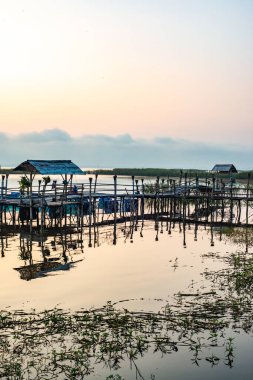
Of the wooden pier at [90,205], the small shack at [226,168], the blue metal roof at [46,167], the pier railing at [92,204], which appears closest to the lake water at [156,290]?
the wooden pier at [90,205]

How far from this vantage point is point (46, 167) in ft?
78.5

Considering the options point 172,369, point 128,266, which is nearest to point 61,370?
point 172,369

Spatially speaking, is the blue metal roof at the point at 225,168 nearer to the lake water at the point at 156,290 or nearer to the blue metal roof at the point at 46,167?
the blue metal roof at the point at 46,167

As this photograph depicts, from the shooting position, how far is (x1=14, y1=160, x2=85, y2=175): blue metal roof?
23.3 metres

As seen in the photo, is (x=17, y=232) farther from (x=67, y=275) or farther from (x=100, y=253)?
(x=67, y=275)

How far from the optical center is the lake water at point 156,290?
7.26 metres

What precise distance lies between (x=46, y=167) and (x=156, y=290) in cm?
1407

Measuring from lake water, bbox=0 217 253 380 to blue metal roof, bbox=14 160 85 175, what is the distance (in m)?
4.41

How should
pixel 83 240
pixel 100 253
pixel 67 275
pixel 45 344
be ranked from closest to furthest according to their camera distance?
pixel 45 344 < pixel 67 275 < pixel 100 253 < pixel 83 240

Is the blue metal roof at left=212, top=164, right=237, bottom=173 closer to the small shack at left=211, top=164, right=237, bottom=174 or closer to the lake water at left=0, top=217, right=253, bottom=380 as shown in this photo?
the small shack at left=211, top=164, right=237, bottom=174

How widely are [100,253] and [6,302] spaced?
658 centimetres

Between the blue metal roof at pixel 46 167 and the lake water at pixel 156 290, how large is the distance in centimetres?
441

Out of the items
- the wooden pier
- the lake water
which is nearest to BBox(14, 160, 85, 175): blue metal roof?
the wooden pier

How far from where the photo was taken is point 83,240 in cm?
1930
